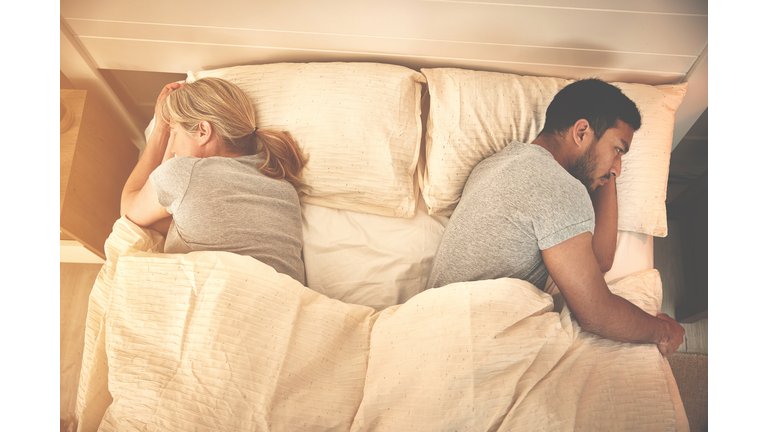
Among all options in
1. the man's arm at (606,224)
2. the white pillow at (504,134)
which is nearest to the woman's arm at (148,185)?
the white pillow at (504,134)

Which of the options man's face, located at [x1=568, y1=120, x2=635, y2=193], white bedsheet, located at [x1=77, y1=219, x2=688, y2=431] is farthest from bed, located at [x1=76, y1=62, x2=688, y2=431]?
man's face, located at [x1=568, y1=120, x2=635, y2=193]

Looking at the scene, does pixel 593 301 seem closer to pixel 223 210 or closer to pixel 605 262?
pixel 605 262

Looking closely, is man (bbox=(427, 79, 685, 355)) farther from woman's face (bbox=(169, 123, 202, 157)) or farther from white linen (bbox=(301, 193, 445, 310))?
woman's face (bbox=(169, 123, 202, 157))

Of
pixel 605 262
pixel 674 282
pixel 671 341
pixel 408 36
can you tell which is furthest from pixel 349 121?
pixel 674 282

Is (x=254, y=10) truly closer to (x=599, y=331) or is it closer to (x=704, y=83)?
(x=599, y=331)

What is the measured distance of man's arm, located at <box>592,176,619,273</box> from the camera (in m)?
1.07

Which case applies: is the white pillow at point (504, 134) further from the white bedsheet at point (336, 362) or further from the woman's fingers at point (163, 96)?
the woman's fingers at point (163, 96)

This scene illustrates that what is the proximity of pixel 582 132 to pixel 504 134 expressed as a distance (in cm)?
19

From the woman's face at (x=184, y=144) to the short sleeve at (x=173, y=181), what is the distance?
0.08 metres

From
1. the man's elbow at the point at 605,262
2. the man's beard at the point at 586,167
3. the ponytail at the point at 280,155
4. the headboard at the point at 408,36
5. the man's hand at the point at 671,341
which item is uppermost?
the headboard at the point at 408,36

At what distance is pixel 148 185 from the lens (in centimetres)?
102

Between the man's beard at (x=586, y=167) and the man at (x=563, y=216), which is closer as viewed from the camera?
the man at (x=563, y=216)

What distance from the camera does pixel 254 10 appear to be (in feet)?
3.54

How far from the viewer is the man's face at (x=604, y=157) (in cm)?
100
